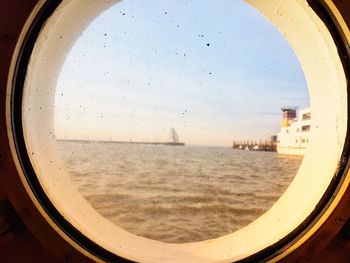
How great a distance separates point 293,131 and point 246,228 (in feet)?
117

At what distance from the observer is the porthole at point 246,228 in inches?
56.4

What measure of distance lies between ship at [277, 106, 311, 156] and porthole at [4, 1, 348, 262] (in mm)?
30186

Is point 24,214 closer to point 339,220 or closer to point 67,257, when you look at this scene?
point 67,257

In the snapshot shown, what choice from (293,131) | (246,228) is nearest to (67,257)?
(246,228)

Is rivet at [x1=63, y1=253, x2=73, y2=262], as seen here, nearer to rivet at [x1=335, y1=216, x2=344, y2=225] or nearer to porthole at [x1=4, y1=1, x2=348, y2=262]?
porthole at [x1=4, y1=1, x2=348, y2=262]

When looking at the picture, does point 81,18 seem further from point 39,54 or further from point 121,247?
point 121,247

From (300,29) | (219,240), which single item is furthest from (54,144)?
(300,29)

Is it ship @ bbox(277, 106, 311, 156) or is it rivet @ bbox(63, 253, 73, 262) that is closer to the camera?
rivet @ bbox(63, 253, 73, 262)

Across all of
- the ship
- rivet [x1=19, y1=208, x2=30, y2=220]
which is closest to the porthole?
rivet [x1=19, y1=208, x2=30, y2=220]

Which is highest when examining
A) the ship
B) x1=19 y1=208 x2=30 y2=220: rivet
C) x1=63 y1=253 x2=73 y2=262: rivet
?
the ship

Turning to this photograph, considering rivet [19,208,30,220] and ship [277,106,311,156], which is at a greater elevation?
ship [277,106,311,156]

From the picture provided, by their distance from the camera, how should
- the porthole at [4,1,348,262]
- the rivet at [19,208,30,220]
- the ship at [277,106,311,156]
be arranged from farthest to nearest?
the ship at [277,106,311,156] → the porthole at [4,1,348,262] → the rivet at [19,208,30,220]

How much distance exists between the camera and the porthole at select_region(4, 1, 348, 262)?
143cm

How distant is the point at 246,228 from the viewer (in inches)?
75.8
